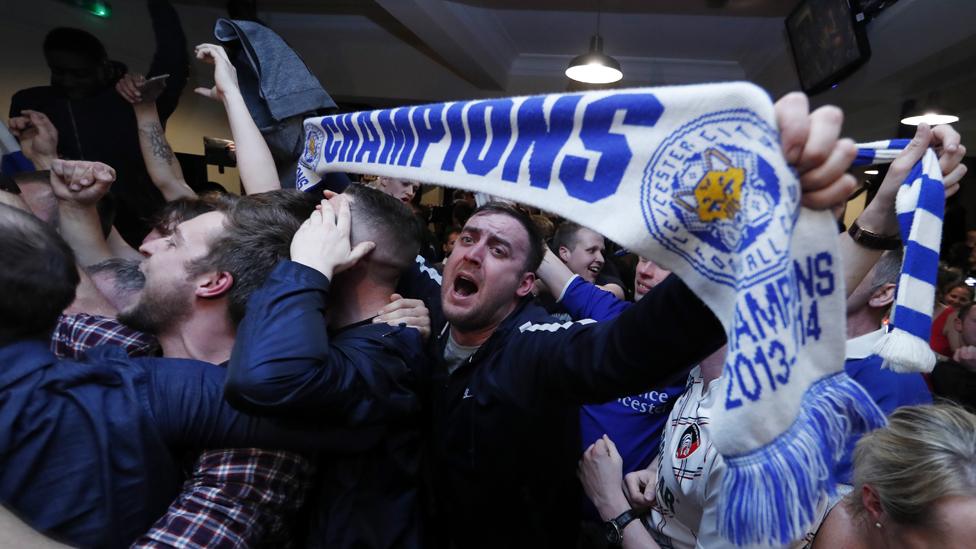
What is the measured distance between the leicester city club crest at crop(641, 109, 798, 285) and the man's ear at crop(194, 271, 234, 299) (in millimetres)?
948

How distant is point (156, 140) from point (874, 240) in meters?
2.72

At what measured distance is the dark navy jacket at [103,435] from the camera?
2.97ft

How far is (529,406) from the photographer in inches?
48.3

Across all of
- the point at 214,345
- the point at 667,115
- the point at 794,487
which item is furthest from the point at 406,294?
the point at 794,487

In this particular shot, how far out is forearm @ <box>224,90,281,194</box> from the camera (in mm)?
1769

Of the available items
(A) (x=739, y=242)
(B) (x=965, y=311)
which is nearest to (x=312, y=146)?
(A) (x=739, y=242)

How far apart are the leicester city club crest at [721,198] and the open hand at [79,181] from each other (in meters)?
1.92

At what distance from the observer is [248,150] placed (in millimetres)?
1771

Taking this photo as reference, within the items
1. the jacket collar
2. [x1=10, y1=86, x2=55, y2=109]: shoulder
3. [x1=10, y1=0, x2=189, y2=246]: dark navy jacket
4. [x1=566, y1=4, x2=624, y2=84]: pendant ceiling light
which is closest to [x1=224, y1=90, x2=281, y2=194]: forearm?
the jacket collar

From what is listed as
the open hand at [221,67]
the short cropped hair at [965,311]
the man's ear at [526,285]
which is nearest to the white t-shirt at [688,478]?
the man's ear at [526,285]

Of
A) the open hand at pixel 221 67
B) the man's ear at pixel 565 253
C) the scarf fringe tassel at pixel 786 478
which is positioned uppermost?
the open hand at pixel 221 67

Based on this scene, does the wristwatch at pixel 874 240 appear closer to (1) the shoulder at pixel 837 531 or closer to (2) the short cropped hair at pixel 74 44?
(1) the shoulder at pixel 837 531

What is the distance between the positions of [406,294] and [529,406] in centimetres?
80

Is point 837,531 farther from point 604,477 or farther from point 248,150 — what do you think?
point 248,150
